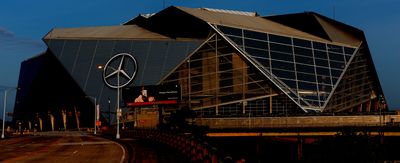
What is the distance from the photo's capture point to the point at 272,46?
10881 cm

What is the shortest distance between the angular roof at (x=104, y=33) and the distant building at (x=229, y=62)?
23 centimetres

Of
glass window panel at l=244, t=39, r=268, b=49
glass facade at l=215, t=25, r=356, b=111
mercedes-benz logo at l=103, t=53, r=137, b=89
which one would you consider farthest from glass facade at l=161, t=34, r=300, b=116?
mercedes-benz logo at l=103, t=53, r=137, b=89

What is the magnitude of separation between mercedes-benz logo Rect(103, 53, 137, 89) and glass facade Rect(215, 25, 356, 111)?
20130 mm

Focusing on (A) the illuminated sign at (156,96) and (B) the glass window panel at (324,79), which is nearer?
(A) the illuminated sign at (156,96)

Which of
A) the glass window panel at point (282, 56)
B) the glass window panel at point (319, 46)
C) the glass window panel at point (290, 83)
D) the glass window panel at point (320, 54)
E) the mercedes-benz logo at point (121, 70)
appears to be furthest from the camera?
the mercedes-benz logo at point (121, 70)

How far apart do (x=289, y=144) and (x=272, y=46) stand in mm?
26753

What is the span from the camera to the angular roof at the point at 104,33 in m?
122

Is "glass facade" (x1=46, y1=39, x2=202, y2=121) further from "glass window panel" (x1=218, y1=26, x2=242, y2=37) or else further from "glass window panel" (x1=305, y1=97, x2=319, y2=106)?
"glass window panel" (x1=305, y1=97, x2=319, y2=106)

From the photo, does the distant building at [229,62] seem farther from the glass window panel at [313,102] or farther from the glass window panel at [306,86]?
the glass window panel at [306,86]

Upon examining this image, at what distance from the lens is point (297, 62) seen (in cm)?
10756

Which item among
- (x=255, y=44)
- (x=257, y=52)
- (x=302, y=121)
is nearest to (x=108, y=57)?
(x=255, y=44)

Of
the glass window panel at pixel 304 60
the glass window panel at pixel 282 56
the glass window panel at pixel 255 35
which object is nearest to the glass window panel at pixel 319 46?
the glass window panel at pixel 304 60

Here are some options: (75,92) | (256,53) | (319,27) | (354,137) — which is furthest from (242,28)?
(354,137)

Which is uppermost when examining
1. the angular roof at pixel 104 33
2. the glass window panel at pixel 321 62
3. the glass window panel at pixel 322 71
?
the angular roof at pixel 104 33
